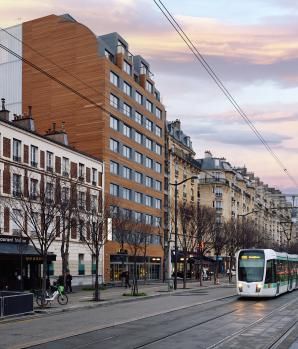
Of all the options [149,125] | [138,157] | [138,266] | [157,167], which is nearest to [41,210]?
[138,266]

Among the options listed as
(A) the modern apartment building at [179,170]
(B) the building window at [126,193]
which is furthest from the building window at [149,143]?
(B) the building window at [126,193]

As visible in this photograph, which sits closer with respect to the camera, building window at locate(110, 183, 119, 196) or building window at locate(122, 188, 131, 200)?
building window at locate(110, 183, 119, 196)

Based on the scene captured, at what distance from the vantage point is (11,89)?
7012 cm

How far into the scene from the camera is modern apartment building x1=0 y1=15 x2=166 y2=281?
64625 mm

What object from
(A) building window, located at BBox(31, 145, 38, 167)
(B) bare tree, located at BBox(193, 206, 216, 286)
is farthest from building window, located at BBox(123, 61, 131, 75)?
(A) building window, located at BBox(31, 145, 38, 167)

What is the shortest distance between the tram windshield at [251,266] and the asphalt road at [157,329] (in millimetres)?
6241

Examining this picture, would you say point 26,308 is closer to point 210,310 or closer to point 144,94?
point 210,310

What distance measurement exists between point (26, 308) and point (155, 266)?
53.8m

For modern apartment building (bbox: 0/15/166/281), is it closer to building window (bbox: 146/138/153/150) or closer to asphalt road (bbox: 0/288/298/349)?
building window (bbox: 146/138/153/150)

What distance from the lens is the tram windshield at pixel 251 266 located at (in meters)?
34.0

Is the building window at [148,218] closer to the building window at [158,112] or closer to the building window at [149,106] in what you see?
the building window at [149,106]

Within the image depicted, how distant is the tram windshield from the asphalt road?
624 centimetres

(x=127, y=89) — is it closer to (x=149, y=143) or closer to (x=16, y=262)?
(x=149, y=143)

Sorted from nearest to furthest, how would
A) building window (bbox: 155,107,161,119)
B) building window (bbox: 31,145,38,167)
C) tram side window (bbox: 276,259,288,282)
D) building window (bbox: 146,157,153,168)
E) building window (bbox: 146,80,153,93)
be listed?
tram side window (bbox: 276,259,288,282) < building window (bbox: 31,145,38,167) < building window (bbox: 146,157,153,168) < building window (bbox: 146,80,153,93) < building window (bbox: 155,107,161,119)
